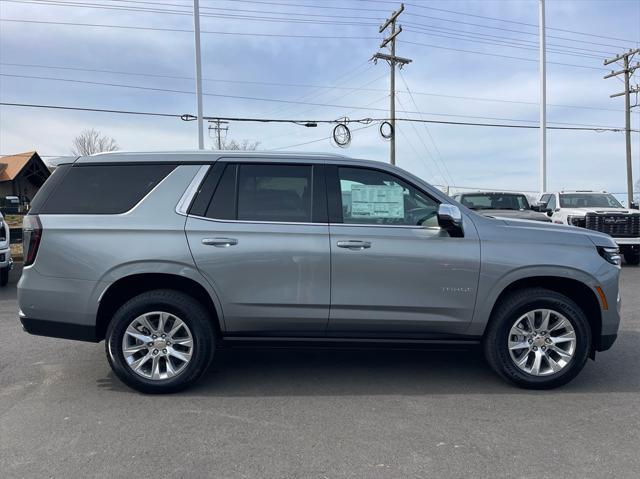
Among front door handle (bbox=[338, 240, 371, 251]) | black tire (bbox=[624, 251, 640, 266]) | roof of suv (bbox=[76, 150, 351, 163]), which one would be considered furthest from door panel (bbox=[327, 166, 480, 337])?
black tire (bbox=[624, 251, 640, 266])

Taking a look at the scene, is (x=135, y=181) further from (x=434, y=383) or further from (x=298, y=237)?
(x=434, y=383)

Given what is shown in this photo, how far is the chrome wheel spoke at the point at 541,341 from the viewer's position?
4.34 metres

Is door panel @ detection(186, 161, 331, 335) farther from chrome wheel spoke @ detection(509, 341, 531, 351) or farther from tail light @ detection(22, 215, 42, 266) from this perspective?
chrome wheel spoke @ detection(509, 341, 531, 351)

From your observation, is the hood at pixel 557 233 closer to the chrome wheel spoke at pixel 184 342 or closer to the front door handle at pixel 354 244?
the front door handle at pixel 354 244

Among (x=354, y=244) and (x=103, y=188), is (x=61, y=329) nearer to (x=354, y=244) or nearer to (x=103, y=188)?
(x=103, y=188)

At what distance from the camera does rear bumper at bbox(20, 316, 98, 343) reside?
13.8 ft

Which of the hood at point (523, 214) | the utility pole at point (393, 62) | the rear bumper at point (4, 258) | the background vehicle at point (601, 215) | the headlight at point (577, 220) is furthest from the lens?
the utility pole at point (393, 62)

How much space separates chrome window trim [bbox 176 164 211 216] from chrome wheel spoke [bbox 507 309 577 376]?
2920 millimetres

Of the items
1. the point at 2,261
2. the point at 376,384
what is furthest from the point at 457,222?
the point at 2,261

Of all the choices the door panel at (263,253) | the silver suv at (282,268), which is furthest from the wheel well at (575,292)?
the door panel at (263,253)

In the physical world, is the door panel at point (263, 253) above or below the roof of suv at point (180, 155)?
below

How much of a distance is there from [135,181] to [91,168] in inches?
15.5

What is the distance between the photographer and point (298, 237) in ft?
13.9

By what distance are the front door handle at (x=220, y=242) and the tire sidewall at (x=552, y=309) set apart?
92.0 inches
